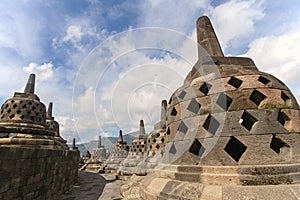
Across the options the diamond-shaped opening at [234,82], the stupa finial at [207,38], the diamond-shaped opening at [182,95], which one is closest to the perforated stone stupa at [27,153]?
the diamond-shaped opening at [182,95]

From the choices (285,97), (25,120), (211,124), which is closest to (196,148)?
(211,124)

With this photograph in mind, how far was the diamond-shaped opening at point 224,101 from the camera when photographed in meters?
3.90

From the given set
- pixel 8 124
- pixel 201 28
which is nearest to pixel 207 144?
pixel 201 28

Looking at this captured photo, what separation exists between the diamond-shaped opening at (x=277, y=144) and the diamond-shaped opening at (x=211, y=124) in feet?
3.48

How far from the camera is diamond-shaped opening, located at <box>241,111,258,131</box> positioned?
12.1 feet

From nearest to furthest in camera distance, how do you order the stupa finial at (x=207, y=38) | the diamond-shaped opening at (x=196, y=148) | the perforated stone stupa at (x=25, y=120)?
1. the diamond-shaped opening at (x=196, y=148)
2. the stupa finial at (x=207, y=38)
3. the perforated stone stupa at (x=25, y=120)

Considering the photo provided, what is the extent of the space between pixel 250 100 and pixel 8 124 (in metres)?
7.44

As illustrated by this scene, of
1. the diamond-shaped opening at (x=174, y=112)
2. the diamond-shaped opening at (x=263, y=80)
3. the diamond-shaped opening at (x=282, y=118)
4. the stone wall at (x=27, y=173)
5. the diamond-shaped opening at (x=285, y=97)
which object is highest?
the diamond-shaped opening at (x=263, y=80)

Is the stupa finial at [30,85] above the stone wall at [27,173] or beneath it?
above

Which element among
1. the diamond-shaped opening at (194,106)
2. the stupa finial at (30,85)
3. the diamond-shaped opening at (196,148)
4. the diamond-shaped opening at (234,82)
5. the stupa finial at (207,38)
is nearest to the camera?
the diamond-shaped opening at (196,148)

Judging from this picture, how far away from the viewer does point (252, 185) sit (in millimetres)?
3049

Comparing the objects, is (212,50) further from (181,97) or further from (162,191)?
(162,191)

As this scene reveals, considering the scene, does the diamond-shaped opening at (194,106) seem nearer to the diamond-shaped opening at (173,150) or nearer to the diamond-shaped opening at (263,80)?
the diamond-shaped opening at (173,150)

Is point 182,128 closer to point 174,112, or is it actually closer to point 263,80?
point 174,112
